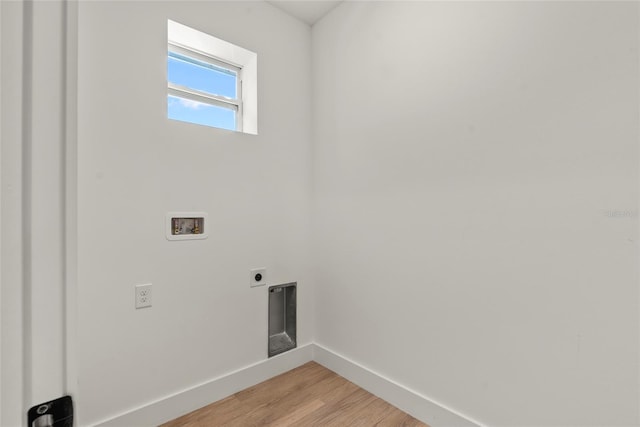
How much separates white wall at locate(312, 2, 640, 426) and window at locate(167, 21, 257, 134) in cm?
64

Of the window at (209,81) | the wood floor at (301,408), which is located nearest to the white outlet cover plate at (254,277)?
the wood floor at (301,408)

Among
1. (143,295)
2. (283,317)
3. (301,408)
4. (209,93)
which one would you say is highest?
(209,93)

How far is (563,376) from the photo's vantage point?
1236 mm

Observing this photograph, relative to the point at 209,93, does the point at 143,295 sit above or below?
below

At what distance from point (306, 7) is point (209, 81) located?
86 cm

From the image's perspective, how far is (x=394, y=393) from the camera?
1.79 m

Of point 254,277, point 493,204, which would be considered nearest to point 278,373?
point 254,277

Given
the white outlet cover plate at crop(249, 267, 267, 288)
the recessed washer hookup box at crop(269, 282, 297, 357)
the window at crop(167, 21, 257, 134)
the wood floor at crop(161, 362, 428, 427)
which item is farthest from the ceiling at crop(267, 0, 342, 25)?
the wood floor at crop(161, 362, 428, 427)

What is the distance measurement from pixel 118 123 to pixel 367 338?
1.84 metres

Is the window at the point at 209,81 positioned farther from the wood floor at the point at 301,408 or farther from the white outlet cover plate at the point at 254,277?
the wood floor at the point at 301,408

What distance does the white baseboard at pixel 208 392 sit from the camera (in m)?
1.58

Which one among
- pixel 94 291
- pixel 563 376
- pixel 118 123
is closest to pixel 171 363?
pixel 94 291

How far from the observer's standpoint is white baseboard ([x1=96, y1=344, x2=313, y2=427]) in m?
1.58

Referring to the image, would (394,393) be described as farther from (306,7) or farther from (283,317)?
(306,7)
